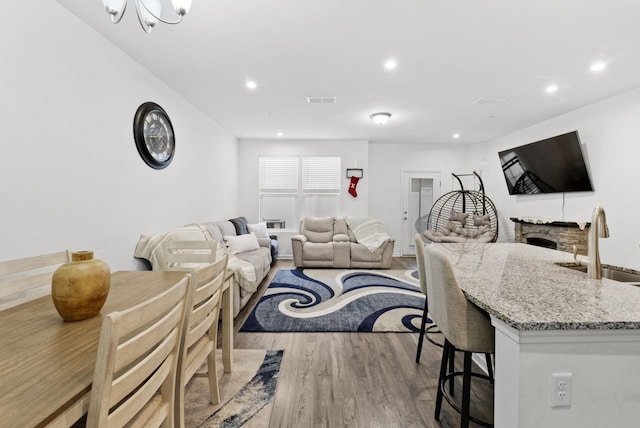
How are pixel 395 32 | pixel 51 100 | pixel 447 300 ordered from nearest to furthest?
pixel 447 300, pixel 51 100, pixel 395 32

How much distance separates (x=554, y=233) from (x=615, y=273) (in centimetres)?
348

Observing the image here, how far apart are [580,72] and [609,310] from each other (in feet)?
10.8

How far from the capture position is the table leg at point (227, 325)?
2.06 metres

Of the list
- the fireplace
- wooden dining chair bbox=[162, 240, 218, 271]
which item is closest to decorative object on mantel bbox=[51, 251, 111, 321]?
wooden dining chair bbox=[162, 240, 218, 271]

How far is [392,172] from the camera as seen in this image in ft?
22.4

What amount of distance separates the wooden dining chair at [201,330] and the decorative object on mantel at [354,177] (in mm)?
5029

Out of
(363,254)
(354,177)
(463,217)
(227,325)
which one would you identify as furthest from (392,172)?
(227,325)

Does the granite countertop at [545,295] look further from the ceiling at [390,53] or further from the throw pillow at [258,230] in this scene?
the throw pillow at [258,230]

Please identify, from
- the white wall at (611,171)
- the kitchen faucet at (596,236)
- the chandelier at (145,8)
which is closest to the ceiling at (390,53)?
the white wall at (611,171)

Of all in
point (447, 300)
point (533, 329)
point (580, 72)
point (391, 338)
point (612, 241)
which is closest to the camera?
point (533, 329)

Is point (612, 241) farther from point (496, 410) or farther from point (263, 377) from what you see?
point (263, 377)

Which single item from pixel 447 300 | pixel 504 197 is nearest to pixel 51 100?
pixel 447 300

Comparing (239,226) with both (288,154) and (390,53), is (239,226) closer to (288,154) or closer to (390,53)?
(288,154)

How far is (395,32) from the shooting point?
235 centimetres
